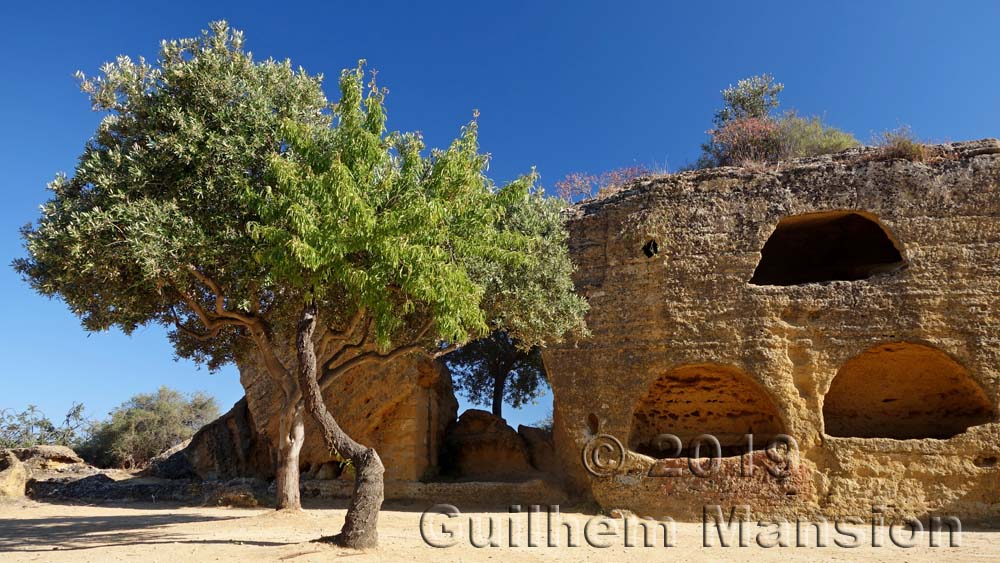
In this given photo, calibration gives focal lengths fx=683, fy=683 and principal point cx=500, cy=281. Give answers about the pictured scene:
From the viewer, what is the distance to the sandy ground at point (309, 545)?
8508mm

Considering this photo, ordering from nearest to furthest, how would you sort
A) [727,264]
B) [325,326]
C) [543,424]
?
[325,326], [727,264], [543,424]

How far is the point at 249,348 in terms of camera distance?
A: 44.4ft

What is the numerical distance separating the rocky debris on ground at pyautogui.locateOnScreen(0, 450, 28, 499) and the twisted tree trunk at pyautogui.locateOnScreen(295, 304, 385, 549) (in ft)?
39.2

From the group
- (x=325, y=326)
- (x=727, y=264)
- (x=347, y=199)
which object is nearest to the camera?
(x=347, y=199)

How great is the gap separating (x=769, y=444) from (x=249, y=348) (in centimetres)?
1065

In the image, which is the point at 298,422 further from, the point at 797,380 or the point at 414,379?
the point at 797,380

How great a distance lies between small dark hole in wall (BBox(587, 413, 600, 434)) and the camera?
574 inches

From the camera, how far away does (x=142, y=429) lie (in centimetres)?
3106

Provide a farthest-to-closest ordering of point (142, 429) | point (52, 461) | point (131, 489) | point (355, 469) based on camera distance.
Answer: point (142, 429) < point (52, 461) < point (131, 489) < point (355, 469)

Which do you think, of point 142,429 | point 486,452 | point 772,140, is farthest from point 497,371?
point 142,429

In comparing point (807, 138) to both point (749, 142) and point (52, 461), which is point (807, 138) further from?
point (52, 461)

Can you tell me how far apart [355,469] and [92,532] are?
17.0 ft

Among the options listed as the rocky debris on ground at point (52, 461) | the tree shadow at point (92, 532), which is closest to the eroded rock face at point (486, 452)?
the tree shadow at point (92, 532)

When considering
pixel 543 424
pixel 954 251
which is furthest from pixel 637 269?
pixel 543 424
